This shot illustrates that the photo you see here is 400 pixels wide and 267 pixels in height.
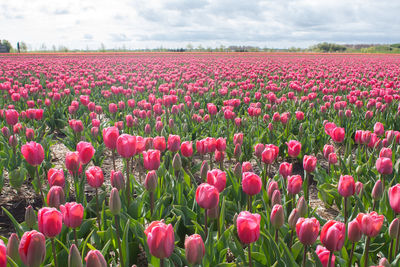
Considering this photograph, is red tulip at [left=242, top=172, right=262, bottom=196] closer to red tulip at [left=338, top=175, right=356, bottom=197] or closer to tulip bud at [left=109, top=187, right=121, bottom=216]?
red tulip at [left=338, top=175, right=356, bottom=197]

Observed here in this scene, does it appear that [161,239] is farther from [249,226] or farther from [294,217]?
[294,217]

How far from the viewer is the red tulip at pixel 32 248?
1.49 m

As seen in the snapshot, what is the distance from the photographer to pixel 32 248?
1.49 meters

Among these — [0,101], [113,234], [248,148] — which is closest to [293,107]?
[248,148]

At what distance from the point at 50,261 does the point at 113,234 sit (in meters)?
0.42

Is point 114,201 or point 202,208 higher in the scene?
point 114,201

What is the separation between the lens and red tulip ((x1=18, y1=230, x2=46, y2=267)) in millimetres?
1487

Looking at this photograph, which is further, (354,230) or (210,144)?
(210,144)

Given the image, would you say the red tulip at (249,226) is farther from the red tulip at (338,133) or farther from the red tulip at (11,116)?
the red tulip at (11,116)

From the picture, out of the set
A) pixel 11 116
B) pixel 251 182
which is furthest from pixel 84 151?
pixel 11 116

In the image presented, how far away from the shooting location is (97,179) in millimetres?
2475

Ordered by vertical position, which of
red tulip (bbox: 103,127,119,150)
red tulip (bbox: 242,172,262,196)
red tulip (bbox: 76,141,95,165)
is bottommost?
red tulip (bbox: 242,172,262,196)

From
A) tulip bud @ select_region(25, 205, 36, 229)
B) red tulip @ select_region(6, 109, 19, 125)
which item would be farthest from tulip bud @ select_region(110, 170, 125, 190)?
red tulip @ select_region(6, 109, 19, 125)

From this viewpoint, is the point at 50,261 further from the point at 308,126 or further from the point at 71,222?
the point at 308,126
